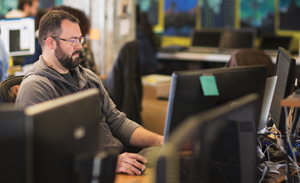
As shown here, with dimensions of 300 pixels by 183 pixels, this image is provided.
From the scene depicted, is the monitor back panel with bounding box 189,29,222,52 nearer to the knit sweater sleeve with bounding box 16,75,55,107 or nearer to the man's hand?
the knit sweater sleeve with bounding box 16,75,55,107

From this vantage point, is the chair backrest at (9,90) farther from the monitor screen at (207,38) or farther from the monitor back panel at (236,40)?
the monitor screen at (207,38)

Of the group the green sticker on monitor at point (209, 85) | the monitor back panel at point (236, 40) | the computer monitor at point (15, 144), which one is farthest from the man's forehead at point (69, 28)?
the monitor back panel at point (236, 40)

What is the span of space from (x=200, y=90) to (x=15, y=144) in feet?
2.37

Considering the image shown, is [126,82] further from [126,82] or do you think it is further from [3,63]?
[3,63]

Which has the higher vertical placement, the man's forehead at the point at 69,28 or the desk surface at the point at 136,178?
the man's forehead at the point at 69,28

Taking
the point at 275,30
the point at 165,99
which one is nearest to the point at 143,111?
the point at 165,99

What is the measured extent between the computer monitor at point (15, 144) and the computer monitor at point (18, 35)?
3.26 meters

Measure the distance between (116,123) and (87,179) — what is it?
3.76 ft

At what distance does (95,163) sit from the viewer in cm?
90

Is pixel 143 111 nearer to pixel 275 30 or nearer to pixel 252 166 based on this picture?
pixel 252 166

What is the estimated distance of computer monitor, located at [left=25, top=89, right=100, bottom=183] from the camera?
811 mm

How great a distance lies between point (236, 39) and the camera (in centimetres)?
593

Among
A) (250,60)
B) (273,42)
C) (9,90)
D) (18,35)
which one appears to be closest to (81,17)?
(18,35)

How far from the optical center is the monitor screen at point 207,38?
6.12 metres
